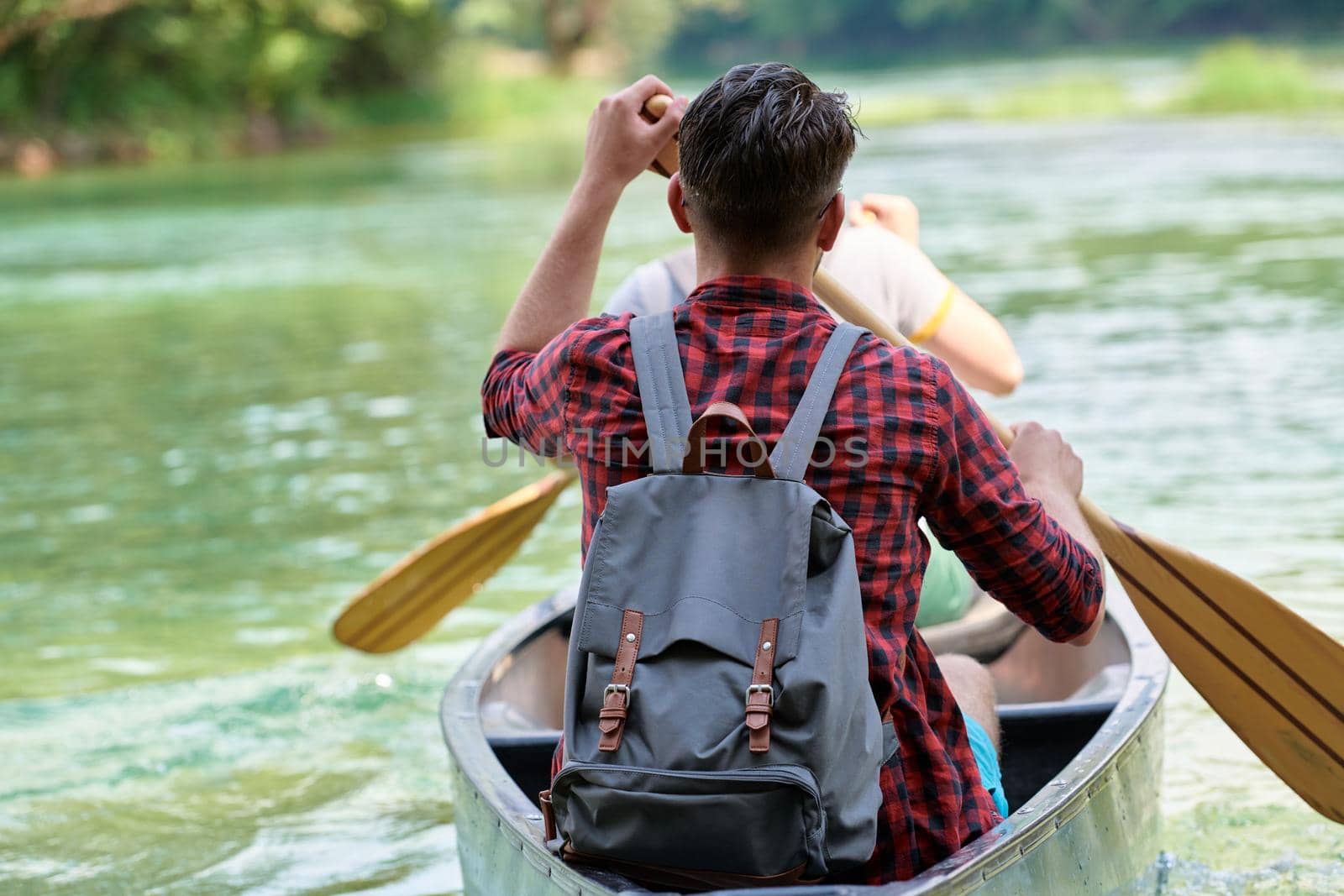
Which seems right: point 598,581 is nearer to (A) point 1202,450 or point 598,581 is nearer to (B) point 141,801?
(B) point 141,801

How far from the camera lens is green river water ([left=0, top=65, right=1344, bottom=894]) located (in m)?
3.55

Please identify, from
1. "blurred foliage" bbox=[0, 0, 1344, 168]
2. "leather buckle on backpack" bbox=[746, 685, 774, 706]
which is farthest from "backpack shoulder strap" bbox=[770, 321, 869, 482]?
"blurred foliage" bbox=[0, 0, 1344, 168]

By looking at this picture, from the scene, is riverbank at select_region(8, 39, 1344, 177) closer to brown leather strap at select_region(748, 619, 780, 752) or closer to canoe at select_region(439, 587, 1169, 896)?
canoe at select_region(439, 587, 1169, 896)

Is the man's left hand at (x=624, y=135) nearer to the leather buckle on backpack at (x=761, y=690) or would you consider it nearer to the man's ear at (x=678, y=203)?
the man's ear at (x=678, y=203)

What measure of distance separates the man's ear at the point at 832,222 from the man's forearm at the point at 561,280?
432mm

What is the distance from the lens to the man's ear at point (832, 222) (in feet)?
5.51

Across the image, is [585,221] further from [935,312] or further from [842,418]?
[935,312]

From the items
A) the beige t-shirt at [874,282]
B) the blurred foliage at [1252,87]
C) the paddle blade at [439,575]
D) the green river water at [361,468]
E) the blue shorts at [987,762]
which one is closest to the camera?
the blue shorts at [987,762]

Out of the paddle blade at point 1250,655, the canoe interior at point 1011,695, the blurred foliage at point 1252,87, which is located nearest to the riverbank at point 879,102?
the blurred foliage at point 1252,87

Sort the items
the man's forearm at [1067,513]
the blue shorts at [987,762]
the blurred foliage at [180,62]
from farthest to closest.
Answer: the blurred foliage at [180,62], the blue shorts at [987,762], the man's forearm at [1067,513]

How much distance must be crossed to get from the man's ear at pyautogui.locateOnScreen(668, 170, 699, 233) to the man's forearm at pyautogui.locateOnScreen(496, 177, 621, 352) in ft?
0.88

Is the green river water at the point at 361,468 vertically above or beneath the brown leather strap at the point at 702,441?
beneath

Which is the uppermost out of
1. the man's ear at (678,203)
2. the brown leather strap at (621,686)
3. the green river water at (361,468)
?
the man's ear at (678,203)

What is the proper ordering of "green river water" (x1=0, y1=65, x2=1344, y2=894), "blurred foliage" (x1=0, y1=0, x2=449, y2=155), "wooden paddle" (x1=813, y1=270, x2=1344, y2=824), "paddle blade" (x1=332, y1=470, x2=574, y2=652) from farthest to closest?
"blurred foliage" (x1=0, y1=0, x2=449, y2=155) → "paddle blade" (x1=332, y1=470, x2=574, y2=652) → "green river water" (x1=0, y1=65, x2=1344, y2=894) → "wooden paddle" (x1=813, y1=270, x2=1344, y2=824)
